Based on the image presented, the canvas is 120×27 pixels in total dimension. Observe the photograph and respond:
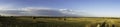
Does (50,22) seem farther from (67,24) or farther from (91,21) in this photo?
(91,21)

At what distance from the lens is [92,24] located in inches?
293

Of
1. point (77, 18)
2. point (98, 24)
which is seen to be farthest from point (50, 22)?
point (98, 24)

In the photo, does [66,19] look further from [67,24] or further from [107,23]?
[107,23]

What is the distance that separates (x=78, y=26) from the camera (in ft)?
24.6

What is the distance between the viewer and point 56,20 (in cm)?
754

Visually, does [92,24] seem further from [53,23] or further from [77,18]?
[53,23]

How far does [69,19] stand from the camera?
7562 millimetres

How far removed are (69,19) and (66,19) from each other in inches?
3.0

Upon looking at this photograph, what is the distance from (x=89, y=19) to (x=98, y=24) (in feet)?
0.86

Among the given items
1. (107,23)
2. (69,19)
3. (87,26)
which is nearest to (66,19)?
(69,19)

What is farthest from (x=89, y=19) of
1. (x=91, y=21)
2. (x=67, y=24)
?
(x=67, y=24)

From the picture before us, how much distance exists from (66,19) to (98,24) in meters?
0.81

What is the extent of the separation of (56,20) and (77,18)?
1.73 ft

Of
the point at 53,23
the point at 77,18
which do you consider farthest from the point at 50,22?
the point at 77,18
